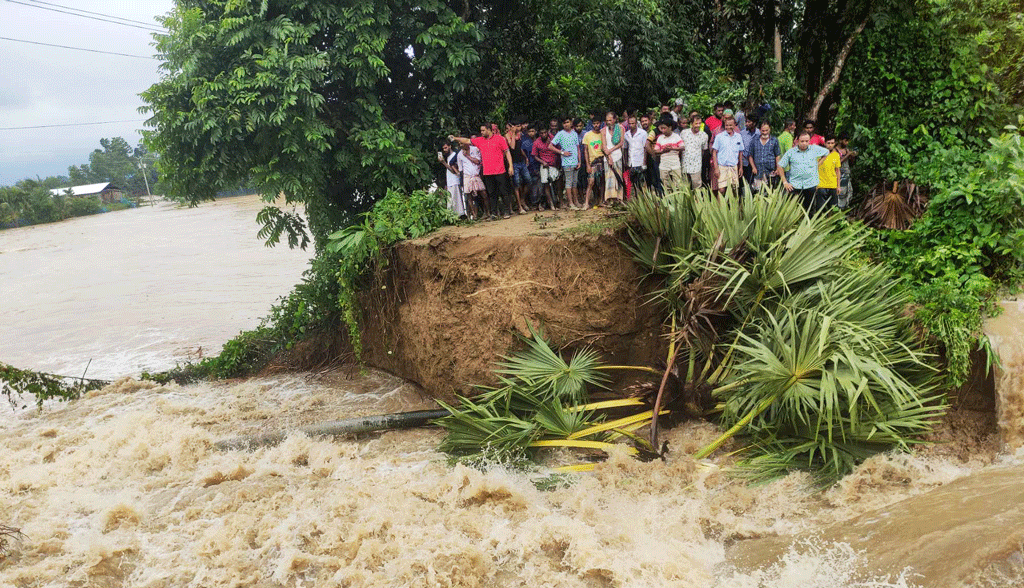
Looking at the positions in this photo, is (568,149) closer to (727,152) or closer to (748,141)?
(727,152)

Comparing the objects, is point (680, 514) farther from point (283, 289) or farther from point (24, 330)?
point (24, 330)

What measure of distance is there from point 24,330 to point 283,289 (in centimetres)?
684

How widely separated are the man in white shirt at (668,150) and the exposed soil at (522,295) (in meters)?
1.12

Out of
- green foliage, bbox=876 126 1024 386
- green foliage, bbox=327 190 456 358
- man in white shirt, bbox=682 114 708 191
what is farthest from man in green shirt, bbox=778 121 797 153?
green foliage, bbox=327 190 456 358

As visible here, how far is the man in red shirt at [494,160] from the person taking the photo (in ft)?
33.0

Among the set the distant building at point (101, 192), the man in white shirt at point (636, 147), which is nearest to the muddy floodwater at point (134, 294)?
the man in white shirt at point (636, 147)

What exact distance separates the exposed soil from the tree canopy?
2.71 meters

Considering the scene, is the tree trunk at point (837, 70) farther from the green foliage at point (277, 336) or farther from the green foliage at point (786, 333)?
the green foliage at point (277, 336)

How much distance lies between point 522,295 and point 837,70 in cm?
683

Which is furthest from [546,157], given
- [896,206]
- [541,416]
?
[896,206]

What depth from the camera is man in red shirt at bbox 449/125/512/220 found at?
1006 cm

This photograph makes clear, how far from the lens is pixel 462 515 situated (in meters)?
6.39

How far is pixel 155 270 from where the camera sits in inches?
980

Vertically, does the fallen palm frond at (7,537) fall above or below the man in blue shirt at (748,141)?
below
